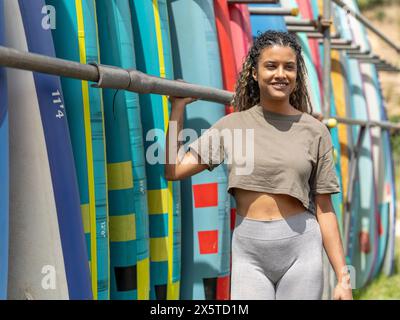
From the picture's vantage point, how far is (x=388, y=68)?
864 centimetres

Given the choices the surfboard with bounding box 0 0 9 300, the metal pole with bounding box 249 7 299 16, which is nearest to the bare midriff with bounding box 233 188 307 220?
the surfboard with bounding box 0 0 9 300

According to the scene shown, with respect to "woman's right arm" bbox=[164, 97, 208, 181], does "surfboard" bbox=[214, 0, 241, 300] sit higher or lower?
higher

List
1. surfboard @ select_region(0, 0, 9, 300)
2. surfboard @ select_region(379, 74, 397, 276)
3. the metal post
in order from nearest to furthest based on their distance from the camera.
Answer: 1. surfboard @ select_region(0, 0, 9, 300)
2. the metal post
3. surfboard @ select_region(379, 74, 397, 276)

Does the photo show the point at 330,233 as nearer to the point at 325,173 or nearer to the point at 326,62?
the point at 325,173

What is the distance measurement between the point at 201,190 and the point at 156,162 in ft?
1.39

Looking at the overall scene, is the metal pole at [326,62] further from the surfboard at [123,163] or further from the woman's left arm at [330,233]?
the woman's left arm at [330,233]

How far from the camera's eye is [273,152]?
9.02 feet

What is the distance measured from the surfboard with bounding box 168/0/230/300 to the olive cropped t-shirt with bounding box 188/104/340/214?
1.20m

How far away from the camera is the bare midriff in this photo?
9.07 ft

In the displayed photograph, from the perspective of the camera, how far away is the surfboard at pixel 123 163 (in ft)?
11.1

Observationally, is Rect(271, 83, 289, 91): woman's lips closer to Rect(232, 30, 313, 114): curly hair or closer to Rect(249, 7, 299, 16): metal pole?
Rect(232, 30, 313, 114): curly hair
